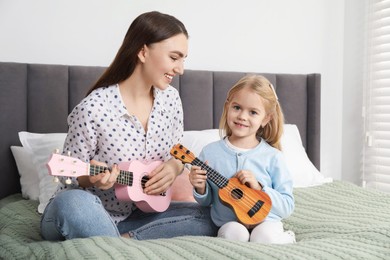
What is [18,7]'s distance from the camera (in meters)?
2.35


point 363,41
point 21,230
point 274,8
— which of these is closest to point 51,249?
point 21,230

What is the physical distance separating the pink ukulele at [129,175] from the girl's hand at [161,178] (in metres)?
0.02

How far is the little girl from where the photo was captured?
156 centimetres

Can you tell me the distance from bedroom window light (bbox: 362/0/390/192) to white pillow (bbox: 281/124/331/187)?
A: 65 centimetres

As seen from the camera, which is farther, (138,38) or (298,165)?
(298,165)

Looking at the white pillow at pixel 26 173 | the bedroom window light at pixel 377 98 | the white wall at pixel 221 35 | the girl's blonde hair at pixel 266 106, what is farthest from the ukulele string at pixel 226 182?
the bedroom window light at pixel 377 98

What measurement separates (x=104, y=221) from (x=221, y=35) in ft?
5.64

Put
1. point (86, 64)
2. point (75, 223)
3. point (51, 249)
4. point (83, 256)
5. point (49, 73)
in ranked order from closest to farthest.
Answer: point (83, 256), point (51, 249), point (75, 223), point (49, 73), point (86, 64)

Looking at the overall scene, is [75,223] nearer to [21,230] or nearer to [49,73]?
[21,230]

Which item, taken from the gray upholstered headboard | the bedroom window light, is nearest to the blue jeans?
the gray upholstered headboard

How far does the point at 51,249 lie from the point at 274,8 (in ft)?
7.32

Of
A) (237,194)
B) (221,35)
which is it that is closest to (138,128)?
(237,194)

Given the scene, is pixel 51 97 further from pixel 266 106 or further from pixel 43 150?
pixel 266 106

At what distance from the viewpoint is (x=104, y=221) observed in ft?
4.74
